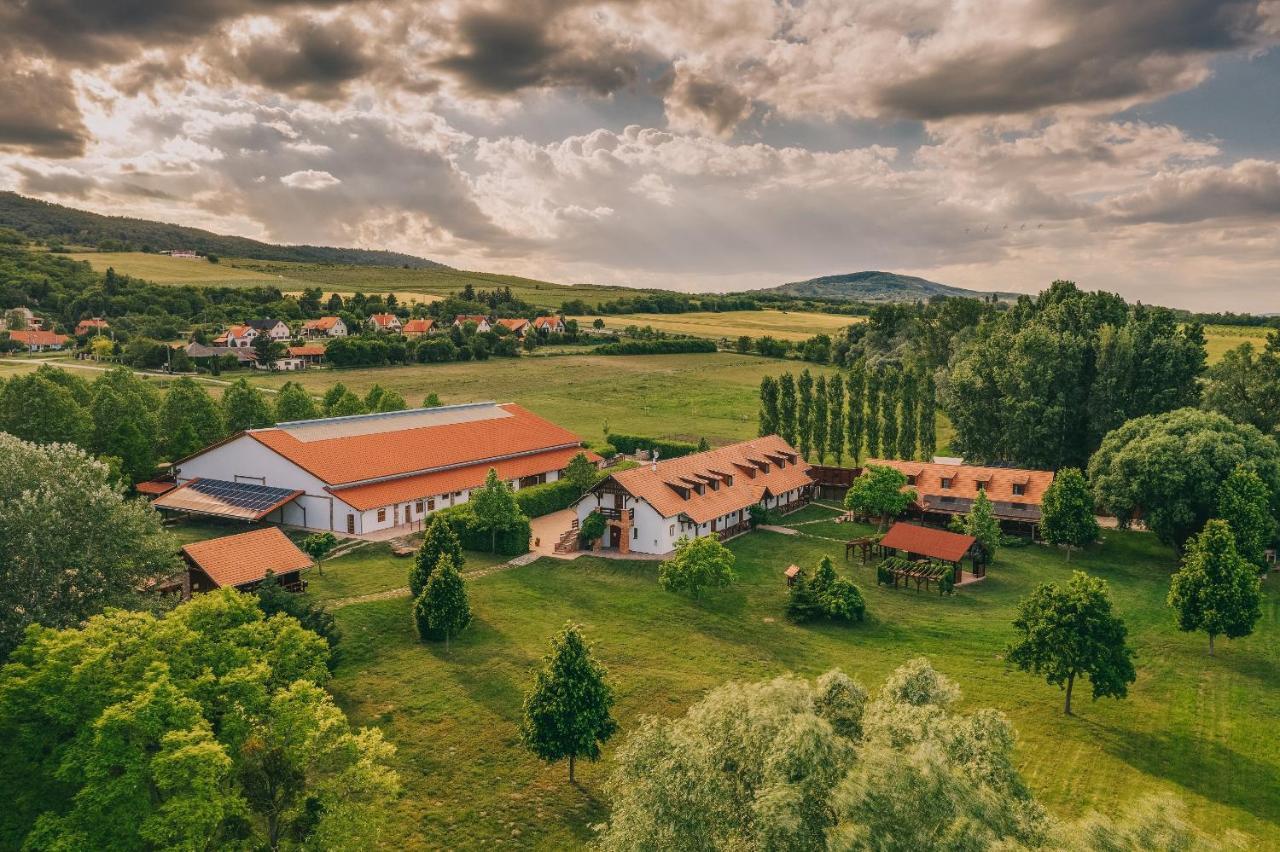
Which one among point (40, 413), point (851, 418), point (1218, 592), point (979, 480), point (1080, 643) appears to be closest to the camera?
point (1080, 643)

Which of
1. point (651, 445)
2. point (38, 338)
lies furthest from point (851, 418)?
point (38, 338)

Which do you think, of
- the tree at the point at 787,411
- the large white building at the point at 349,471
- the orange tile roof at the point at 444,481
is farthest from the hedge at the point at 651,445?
the large white building at the point at 349,471

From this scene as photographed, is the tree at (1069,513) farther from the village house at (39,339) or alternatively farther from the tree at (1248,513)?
the village house at (39,339)

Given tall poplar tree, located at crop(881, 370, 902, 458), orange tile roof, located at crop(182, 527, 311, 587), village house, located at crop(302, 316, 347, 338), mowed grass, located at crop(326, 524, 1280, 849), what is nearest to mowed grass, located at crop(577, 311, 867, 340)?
village house, located at crop(302, 316, 347, 338)

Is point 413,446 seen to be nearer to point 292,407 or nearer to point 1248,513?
point 292,407

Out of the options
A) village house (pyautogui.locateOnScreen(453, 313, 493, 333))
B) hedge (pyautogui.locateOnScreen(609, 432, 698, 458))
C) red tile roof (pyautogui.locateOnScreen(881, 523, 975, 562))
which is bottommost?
red tile roof (pyautogui.locateOnScreen(881, 523, 975, 562))

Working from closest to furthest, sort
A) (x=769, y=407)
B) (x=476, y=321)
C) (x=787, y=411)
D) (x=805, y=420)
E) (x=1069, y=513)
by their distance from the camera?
(x=1069, y=513) < (x=787, y=411) < (x=769, y=407) < (x=805, y=420) < (x=476, y=321)

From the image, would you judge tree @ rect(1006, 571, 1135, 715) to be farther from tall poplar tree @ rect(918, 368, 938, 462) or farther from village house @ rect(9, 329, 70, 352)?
village house @ rect(9, 329, 70, 352)
